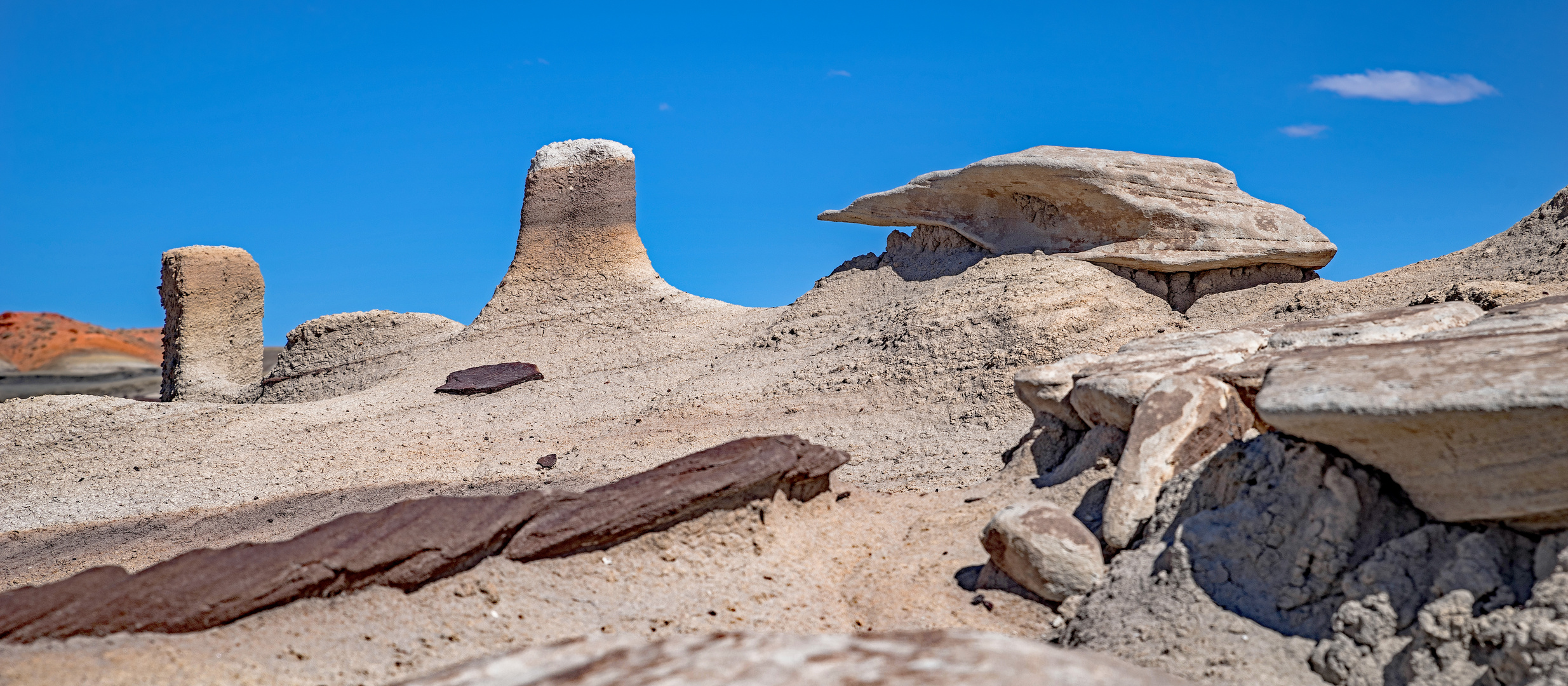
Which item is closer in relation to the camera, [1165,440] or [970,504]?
[1165,440]

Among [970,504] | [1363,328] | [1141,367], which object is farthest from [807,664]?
[1363,328]

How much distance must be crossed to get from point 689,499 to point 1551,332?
11.1 feet

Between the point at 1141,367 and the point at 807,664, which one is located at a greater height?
the point at 1141,367

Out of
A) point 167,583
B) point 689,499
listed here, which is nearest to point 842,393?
point 689,499

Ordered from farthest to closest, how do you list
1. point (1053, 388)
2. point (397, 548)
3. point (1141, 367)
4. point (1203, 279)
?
point (1203, 279) < point (1053, 388) < point (1141, 367) < point (397, 548)

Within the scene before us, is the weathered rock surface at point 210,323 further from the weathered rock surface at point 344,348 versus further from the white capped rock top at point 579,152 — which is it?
the white capped rock top at point 579,152

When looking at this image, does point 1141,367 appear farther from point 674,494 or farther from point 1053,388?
point 674,494

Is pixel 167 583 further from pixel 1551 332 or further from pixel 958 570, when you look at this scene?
pixel 1551 332

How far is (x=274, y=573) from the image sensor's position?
376 cm

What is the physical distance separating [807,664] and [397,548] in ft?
7.55

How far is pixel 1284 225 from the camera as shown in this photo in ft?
33.6

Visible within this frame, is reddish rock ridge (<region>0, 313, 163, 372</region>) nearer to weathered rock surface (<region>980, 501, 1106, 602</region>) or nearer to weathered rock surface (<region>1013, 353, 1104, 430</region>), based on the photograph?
weathered rock surface (<region>1013, 353, 1104, 430</region>)

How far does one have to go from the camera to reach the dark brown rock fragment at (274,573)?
3.51 m

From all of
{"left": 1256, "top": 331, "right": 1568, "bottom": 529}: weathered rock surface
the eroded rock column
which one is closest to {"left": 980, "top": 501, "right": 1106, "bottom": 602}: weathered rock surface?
{"left": 1256, "top": 331, "right": 1568, "bottom": 529}: weathered rock surface
